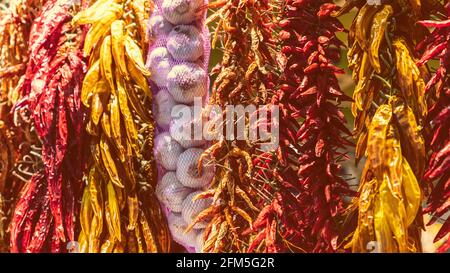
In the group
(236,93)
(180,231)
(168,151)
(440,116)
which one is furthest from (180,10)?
(440,116)

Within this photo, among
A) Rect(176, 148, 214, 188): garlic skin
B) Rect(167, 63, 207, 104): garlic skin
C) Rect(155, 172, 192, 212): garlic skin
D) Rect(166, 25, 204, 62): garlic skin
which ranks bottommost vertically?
Rect(155, 172, 192, 212): garlic skin

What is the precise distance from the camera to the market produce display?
7.09 ft

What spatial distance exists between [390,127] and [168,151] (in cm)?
78

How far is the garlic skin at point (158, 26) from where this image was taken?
2484mm

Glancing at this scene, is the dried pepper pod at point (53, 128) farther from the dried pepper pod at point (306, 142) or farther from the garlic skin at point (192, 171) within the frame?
the dried pepper pod at point (306, 142)

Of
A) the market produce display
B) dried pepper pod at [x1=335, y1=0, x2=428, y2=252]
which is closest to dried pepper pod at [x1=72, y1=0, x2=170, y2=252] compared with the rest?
the market produce display

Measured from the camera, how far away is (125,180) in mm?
2559

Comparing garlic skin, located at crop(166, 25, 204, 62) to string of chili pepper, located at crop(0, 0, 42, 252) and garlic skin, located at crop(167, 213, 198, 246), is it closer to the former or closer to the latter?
garlic skin, located at crop(167, 213, 198, 246)

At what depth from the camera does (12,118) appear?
110 inches

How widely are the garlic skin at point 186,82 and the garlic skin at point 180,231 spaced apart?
16.4 inches

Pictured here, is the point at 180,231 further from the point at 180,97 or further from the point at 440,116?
the point at 440,116

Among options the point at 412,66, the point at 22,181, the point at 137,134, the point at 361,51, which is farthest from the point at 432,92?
the point at 22,181

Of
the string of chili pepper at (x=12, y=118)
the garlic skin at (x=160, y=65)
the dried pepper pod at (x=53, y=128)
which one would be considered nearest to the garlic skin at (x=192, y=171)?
the garlic skin at (x=160, y=65)
